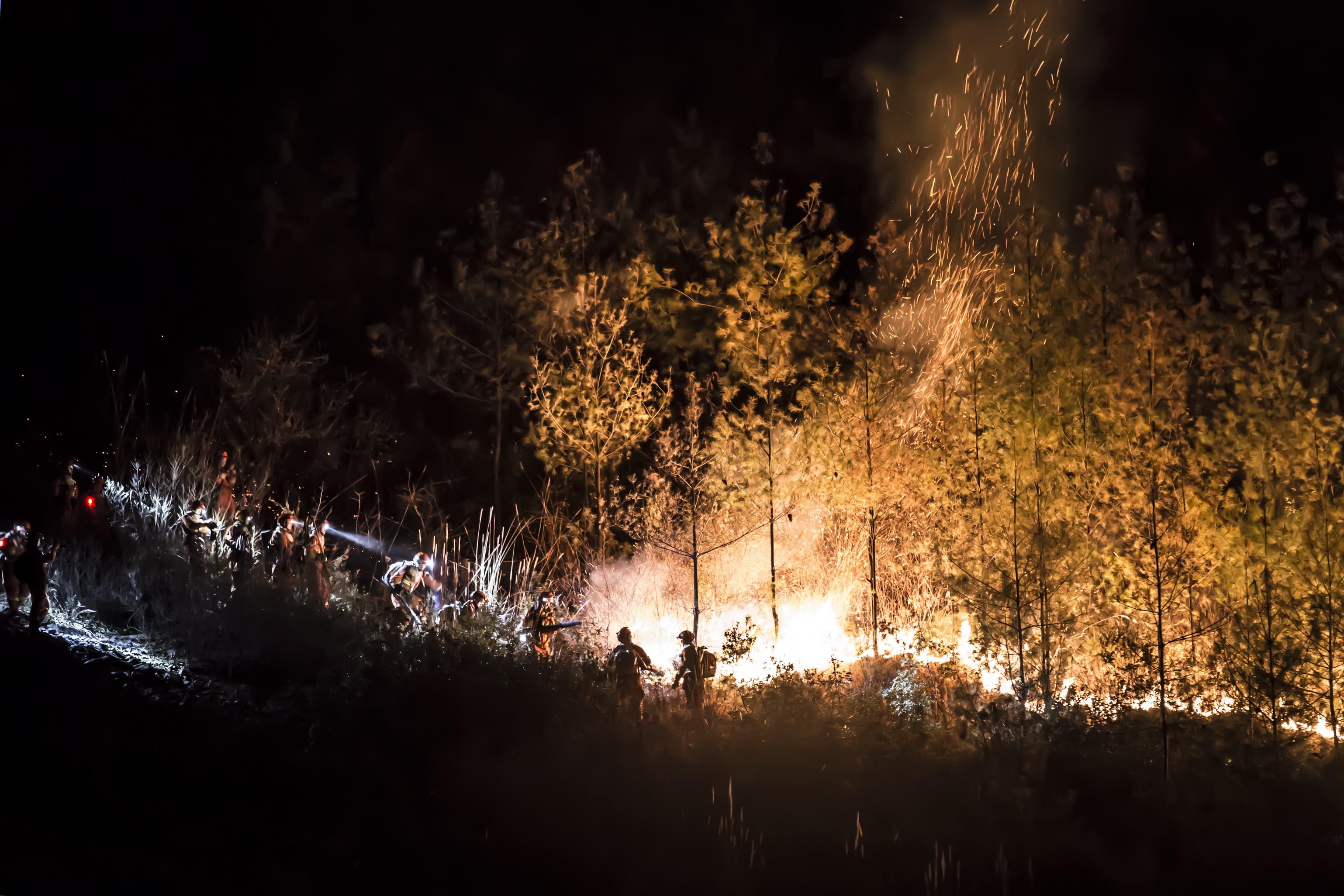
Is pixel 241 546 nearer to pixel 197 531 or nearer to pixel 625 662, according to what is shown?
pixel 197 531

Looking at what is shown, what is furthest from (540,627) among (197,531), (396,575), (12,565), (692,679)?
(12,565)

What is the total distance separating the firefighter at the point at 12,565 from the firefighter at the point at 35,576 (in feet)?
1.68

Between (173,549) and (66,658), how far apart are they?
2.10 metres

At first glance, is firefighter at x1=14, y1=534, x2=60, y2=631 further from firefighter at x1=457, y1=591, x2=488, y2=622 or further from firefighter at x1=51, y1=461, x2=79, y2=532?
firefighter at x1=457, y1=591, x2=488, y2=622

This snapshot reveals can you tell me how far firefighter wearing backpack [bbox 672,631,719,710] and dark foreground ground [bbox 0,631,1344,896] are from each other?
2.41 ft

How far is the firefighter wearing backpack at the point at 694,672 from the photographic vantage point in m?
9.50

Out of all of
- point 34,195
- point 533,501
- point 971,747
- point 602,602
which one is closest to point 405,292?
point 533,501

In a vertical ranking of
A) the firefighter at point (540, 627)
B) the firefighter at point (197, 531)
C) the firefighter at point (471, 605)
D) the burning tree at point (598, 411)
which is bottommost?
the firefighter at point (540, 627)

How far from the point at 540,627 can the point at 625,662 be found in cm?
141

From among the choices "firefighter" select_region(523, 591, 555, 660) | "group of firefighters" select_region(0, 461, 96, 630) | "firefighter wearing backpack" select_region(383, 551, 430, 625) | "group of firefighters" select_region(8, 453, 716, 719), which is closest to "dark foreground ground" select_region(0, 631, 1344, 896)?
"group of firefighters" select_region(8, 453, 716, 719)

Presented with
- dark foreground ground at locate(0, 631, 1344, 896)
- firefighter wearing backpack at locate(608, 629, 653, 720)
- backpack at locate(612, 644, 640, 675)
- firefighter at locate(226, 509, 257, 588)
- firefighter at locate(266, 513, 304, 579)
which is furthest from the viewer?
firefighter at locate(266, 513, 304, 579)

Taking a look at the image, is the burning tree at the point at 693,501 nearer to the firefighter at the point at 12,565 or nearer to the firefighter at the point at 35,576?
the firefighter at the point at 35,576

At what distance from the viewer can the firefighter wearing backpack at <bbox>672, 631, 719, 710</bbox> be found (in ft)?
31.2

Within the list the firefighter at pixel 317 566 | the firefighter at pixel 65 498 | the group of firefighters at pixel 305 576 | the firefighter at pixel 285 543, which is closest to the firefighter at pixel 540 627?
the group of firefighters at pixel 305 576
